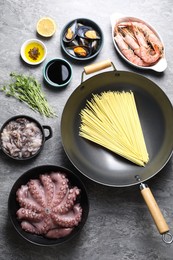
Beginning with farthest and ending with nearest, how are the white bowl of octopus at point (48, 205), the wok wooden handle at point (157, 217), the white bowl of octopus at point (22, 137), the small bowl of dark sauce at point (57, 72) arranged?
the small bowl of dark sauce at point (57, 72)
the white bowl of octopus at point (22, 137)
the white bowl of octopus at point (48, 205)
the wok wooden handle at point (157, 217)

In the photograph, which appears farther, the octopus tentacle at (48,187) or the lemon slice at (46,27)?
the lemon slice at (46,27)

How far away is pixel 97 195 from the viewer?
2479mm

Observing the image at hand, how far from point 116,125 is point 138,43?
52cm

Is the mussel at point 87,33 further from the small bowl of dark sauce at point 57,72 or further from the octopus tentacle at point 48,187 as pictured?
the octopus tentacle at point 48,187

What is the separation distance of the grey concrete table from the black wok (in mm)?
94

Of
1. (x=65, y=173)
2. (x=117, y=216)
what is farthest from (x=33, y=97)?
(x=117, y=216)

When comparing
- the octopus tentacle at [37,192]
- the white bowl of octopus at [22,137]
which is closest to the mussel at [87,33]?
the white bowl of octopus at [22,137]

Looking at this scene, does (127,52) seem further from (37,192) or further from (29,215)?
(29,215)

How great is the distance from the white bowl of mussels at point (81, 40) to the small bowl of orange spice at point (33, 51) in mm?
121

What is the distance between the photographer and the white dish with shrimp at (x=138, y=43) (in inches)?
101

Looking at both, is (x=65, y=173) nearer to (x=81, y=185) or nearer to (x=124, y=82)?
(x=81, y=185)

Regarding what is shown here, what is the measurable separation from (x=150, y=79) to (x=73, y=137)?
1.77ft

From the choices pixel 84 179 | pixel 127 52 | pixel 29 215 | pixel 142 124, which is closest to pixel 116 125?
pixel 142 124

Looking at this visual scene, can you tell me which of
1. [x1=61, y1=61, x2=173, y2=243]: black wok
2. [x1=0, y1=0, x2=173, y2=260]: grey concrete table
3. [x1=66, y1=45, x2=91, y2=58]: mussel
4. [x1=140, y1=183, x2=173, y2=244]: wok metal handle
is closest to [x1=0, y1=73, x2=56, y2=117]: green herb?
[x1=0, y1=0, x2=173, y2=260]: grey concrete table
